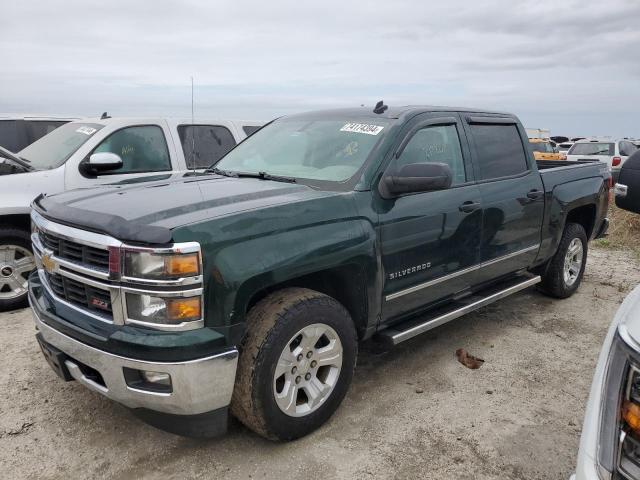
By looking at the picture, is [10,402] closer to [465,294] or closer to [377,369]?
[377,369]

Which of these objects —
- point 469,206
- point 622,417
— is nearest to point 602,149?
point 469,206

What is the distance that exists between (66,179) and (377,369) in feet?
11.6

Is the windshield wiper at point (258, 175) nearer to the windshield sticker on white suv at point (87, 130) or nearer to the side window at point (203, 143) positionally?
the side window at point (203, 143)

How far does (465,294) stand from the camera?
13.5 ft

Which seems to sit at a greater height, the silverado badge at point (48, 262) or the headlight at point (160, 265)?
the headlight at point (160, 265)

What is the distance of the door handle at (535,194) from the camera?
457 centimetres

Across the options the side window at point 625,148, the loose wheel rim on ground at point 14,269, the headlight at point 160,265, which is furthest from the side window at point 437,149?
the side window at point 625,148

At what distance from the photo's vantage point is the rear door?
4.14 m

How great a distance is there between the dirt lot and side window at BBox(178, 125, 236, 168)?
2588 millimetres

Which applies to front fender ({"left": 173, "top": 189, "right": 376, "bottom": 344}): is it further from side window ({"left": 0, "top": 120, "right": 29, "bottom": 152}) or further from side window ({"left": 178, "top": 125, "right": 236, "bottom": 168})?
side window ({"left": 0, "top": 120, "right": 29, "bottom": 152})

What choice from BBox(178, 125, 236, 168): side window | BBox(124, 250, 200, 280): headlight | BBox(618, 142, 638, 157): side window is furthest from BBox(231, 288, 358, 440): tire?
BBox(618, 142, 638, 157): side window

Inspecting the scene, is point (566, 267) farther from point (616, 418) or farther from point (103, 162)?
point (103, 162)

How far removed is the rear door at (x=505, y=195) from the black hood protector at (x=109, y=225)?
101 inches

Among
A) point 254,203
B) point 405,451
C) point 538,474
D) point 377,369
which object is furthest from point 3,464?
point 538,474
